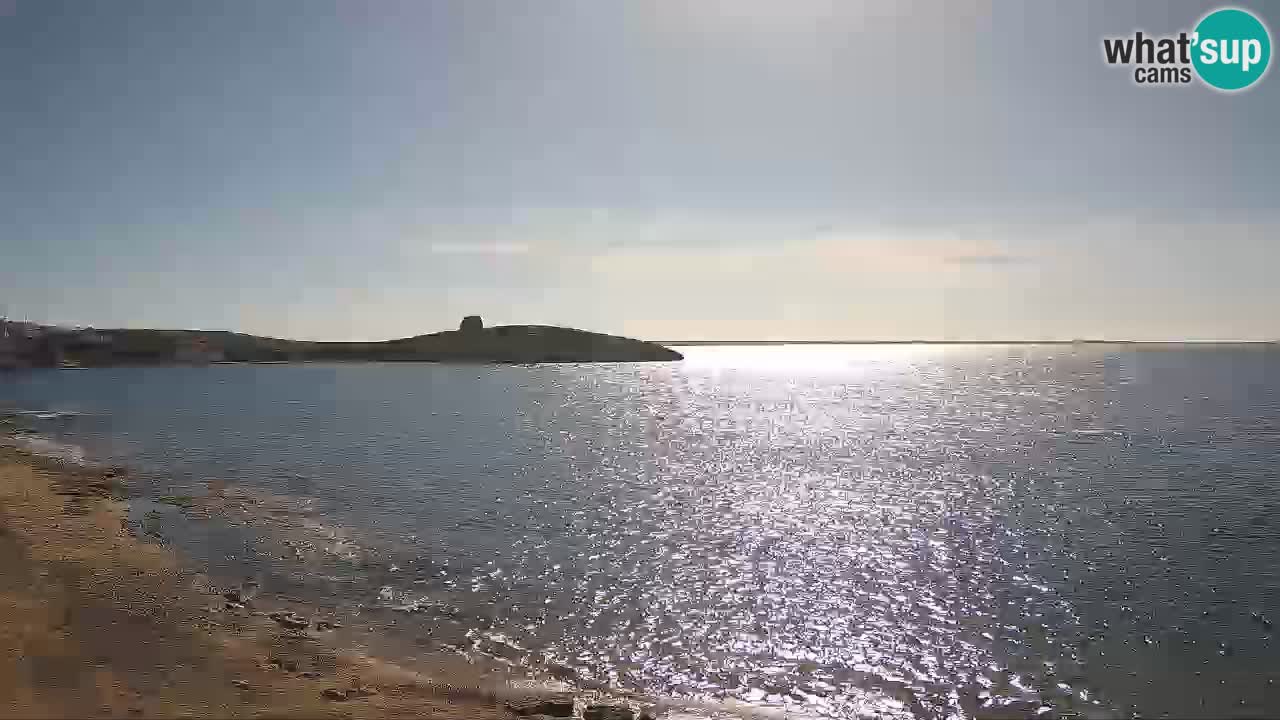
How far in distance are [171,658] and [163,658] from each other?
0.53 feet

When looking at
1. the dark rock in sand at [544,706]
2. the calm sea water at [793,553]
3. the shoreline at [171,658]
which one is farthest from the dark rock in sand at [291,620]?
the dark rock in sand at [544,706]

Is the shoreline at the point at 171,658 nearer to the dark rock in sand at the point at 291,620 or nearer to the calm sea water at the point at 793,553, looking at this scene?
the dark rock in sand at the point at 291,620

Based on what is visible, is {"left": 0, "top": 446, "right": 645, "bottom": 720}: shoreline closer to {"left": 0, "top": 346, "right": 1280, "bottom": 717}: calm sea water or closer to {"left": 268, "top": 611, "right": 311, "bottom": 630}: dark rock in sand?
{"left": 268, "top": 611, "right": 311, "bottom": 630}: dark rock in sand

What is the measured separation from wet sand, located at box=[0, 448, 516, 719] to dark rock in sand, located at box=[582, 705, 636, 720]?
5.56 feet

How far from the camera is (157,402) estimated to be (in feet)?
346

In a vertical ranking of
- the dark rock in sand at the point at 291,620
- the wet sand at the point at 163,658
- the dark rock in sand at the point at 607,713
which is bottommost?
the dark rock in sand at the point at 291,620

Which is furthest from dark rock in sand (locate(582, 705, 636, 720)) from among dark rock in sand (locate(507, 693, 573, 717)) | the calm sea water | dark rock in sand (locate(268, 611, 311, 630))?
dark rock in sand (locate(268, 611, 311, 630))

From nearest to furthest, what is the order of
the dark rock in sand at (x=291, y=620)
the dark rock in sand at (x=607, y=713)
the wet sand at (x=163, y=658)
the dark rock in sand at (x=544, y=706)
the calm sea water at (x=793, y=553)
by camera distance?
the wet sand at (x=163, y=658) → the dark rock in sand at (x=607, y=713) → the dark rock in sand at (x=544, y=706) → the calm sea water at (x=793, y=553) → the dark rock in sand at (x=291, y=620)

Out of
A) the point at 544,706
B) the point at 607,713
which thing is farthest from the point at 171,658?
the point at 607,713

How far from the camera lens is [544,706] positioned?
15.0m

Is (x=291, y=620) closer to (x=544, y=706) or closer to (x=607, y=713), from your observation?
(x=544, y=706)

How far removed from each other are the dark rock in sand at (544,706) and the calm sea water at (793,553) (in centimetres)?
160

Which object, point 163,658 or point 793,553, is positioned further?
point 793,553

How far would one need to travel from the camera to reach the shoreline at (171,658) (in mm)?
13898
